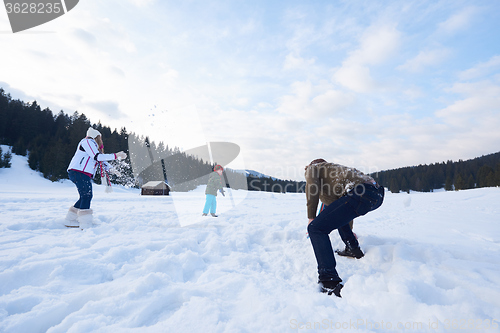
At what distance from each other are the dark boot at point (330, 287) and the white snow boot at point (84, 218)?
14.5 ft

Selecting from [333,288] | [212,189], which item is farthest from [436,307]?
[212,189]

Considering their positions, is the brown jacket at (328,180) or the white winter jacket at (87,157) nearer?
the brown jacket at (328,180)

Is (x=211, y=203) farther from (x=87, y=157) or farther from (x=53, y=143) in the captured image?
(x=53, y=143)

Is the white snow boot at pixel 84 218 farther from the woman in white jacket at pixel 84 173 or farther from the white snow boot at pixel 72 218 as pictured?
the white snow boot at pixel 72 218

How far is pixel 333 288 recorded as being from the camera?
2.32 m

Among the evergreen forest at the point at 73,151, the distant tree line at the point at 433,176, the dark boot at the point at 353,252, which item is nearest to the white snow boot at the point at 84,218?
the dark boot at the point at 353,252

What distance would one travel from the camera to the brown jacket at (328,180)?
2654mm

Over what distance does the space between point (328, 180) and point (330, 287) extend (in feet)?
3.90

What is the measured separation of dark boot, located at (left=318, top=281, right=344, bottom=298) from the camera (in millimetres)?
2266

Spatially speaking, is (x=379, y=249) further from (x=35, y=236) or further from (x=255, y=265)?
(x=35, y=236)

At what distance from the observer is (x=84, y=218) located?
4.42 meters

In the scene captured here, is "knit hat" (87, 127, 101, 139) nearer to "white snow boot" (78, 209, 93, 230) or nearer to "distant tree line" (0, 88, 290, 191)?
"white snow boot" (78, 209, 93, 230)

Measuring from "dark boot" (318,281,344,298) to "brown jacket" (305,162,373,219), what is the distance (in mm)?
770

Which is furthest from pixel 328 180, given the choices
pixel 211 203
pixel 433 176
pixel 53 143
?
pixel 433 176
